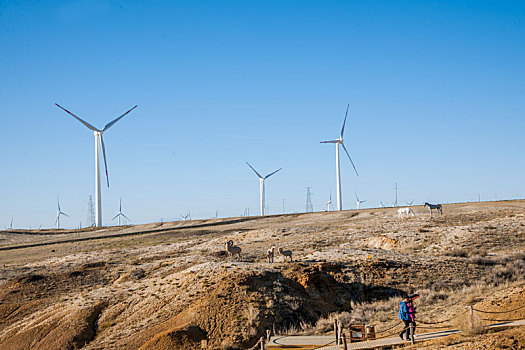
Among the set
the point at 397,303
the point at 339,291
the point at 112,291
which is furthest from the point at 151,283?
the point at 397,303

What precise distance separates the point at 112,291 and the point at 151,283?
116 inches

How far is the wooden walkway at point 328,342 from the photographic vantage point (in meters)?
22.8

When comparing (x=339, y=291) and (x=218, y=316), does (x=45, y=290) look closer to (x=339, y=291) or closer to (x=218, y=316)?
(x=218, y=316)

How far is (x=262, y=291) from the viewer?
3431 centimetres

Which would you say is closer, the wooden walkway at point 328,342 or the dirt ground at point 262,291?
the wooden walkway at point 328,342

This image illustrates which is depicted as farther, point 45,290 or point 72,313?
point 45,290

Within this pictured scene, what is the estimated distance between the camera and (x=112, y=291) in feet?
134

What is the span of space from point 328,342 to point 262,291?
9399mm

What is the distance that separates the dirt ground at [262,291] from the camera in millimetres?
30016

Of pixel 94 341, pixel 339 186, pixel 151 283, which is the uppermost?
pixel 339 186

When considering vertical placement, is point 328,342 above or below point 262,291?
below

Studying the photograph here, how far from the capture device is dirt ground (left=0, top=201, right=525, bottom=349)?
30.0 metres

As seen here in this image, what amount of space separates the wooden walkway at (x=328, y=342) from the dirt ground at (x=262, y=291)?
4.24 feet

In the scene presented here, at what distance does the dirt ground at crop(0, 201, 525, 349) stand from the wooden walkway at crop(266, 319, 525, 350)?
1.29 metres
